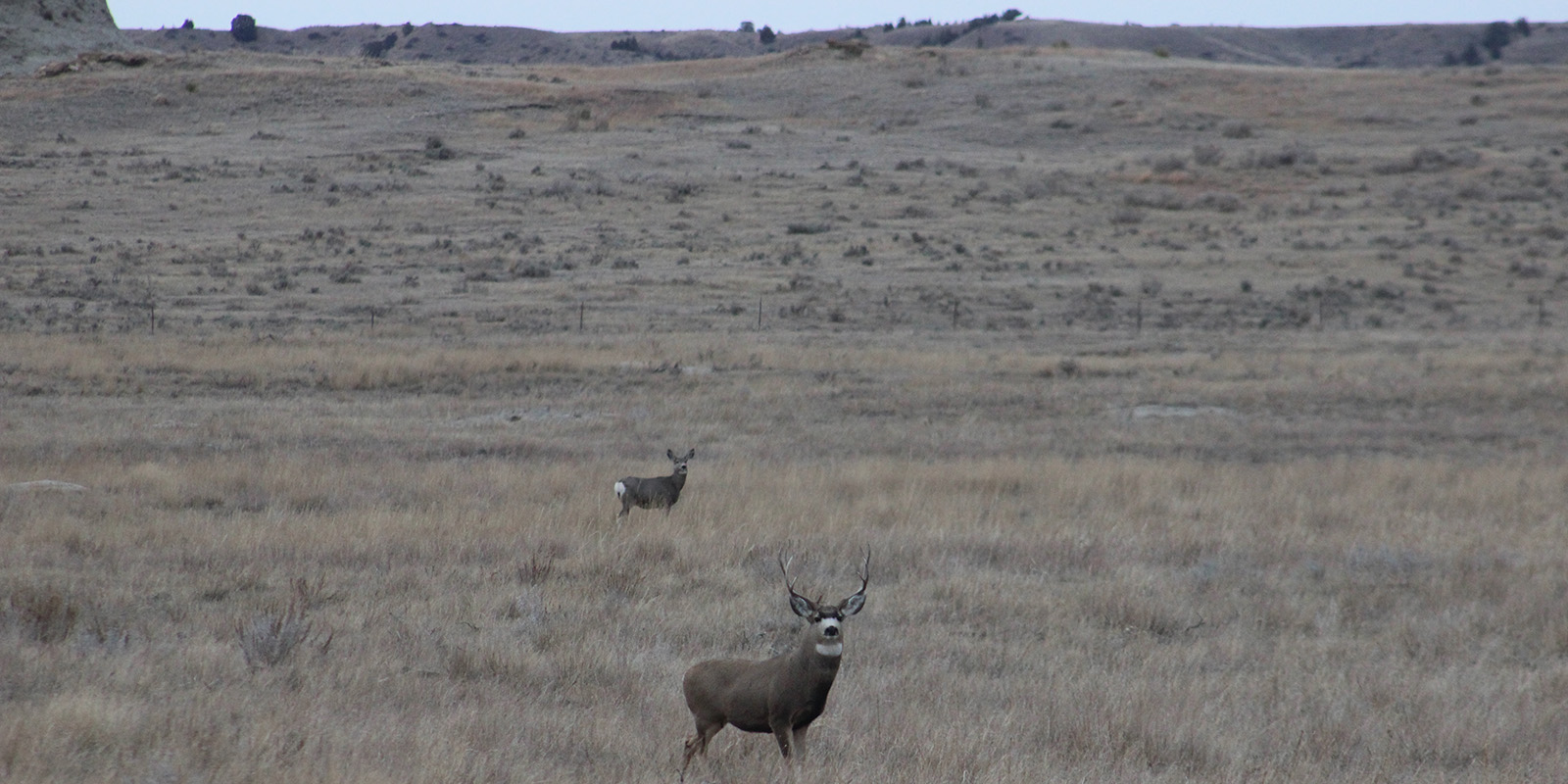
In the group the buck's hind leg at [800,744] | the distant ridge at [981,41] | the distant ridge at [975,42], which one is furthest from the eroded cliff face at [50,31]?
the buck's hind leg at [800,744]

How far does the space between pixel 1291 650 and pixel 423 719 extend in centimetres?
565

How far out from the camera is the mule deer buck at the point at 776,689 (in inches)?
218

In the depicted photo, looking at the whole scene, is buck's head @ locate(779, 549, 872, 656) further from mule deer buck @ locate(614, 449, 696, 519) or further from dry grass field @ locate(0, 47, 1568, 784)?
mule deer buck @ locate(614, 449, 696, 519)

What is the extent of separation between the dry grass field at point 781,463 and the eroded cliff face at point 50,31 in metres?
23.8

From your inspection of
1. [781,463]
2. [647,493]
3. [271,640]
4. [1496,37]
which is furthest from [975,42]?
[271,640]

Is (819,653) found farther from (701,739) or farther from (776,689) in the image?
(701,739)

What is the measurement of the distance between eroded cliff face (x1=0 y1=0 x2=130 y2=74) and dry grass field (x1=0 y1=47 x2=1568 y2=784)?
78.0 ft

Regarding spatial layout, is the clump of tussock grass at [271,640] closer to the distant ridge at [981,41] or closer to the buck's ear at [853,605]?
the buck's ear at [853,605]

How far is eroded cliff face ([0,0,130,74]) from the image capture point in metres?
76.8

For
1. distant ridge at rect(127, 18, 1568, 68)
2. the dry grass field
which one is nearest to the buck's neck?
the dry grass field

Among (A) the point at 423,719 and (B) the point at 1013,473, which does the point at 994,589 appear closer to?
(A) the point at 423,719

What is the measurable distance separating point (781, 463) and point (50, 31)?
3187 inches

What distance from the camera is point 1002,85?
259 ft

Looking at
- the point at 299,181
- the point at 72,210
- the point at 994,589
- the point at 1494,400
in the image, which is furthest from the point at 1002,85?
the point at 994,589
